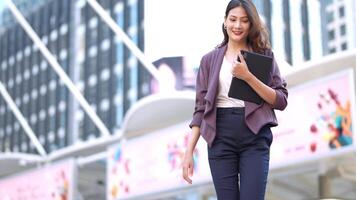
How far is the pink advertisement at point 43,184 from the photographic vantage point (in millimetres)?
21109

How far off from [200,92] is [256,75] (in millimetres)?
224

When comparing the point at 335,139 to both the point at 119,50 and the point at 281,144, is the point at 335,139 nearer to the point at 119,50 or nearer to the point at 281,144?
the point at 281,144

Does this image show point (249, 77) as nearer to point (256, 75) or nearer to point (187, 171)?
point (256, 75)

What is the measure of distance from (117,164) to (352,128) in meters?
7.65

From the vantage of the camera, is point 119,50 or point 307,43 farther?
point 119,50

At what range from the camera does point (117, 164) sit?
744 inches

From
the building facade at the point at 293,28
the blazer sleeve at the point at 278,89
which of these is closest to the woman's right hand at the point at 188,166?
the blazer sleeve at the point at 278,89

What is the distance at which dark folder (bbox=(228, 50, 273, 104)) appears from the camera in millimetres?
2289

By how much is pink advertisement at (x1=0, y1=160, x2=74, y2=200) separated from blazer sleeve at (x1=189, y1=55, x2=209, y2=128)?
18.4m

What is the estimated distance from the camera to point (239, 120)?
2348 mm

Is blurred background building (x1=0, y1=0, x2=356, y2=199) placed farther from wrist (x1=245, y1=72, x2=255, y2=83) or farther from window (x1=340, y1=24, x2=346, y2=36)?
wrist (x1=245, y1=72, x2=255, y2=83)

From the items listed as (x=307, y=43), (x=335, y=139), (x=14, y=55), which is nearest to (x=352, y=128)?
(x=335, y=139)

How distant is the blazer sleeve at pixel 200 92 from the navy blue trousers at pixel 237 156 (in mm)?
82

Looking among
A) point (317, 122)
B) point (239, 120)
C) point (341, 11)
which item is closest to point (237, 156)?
point (239, 120)
